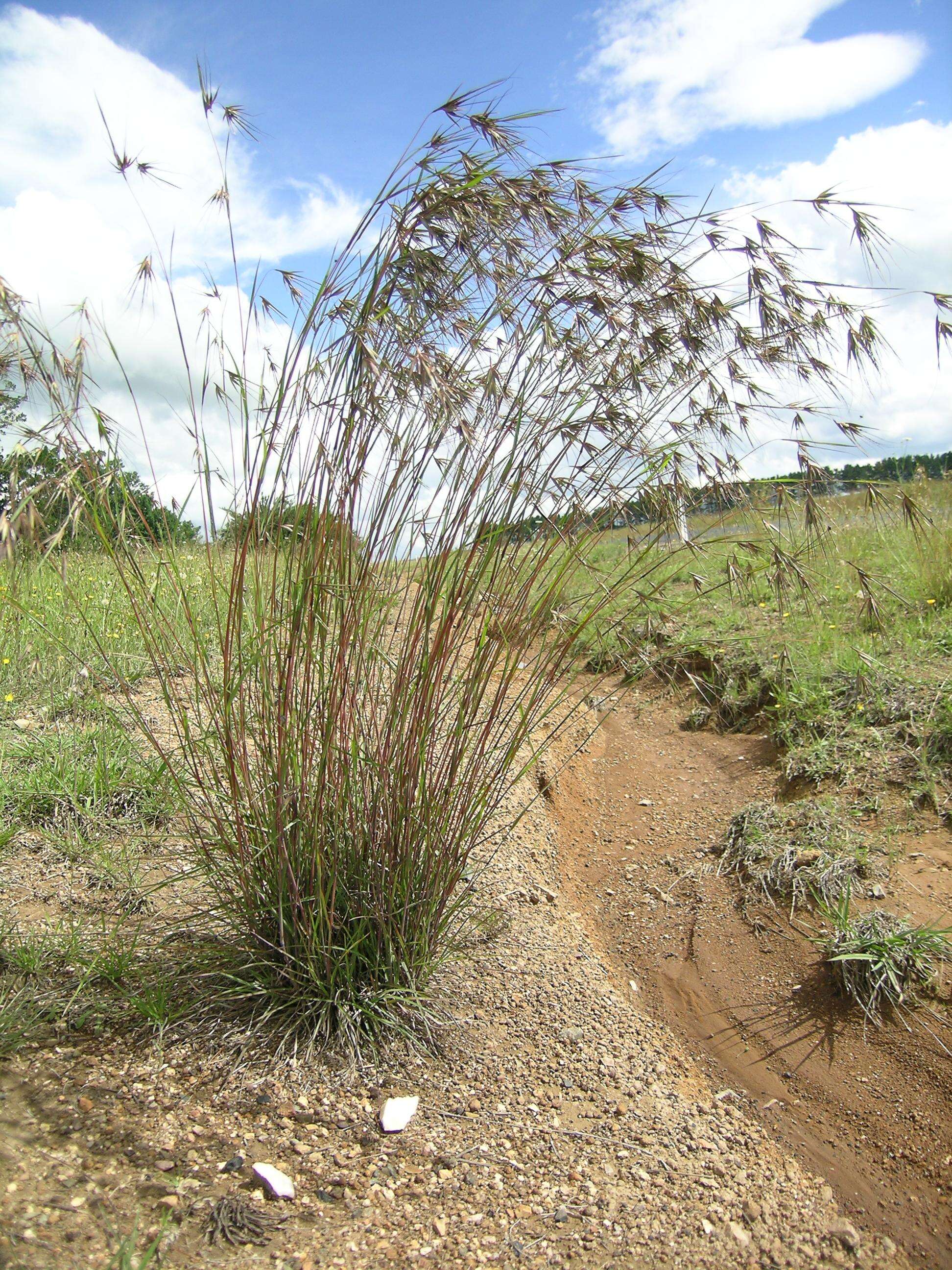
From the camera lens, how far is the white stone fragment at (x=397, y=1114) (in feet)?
6.47

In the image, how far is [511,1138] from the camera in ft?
6.53

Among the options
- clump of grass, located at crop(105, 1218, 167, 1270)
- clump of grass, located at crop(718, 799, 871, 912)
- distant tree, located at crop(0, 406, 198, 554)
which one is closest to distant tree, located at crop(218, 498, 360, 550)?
distant tree, located at crop(0, 406, 198, 554)

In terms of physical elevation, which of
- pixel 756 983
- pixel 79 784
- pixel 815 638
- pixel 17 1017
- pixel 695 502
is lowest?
pixel 756 983

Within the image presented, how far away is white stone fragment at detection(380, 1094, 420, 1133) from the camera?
6.47 ft

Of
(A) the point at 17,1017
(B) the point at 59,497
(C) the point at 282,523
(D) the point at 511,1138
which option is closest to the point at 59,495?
(B) the point at 59,497

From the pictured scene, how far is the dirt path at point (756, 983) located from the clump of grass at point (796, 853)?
98 mm

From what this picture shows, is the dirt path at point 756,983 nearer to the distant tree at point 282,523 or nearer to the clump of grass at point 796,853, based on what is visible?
the clump of grass at point 796,853

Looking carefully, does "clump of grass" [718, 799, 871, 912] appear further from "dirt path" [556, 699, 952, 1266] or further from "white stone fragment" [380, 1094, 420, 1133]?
"white stone fragment" [380, 1094, 420, 1133]

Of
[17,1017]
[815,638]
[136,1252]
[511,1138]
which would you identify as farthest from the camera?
[815,638]

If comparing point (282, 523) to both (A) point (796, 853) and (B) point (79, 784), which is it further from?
(A) point (796, 853)

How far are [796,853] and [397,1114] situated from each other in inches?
70.8

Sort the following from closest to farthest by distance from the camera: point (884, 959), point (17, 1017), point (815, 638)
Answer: point (17, 1017) < point (884, 959) < point (815, 638)

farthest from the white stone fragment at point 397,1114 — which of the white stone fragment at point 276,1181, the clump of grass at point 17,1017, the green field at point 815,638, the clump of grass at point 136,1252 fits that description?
the green field at point 815,638

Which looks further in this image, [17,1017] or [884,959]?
[884,959]
